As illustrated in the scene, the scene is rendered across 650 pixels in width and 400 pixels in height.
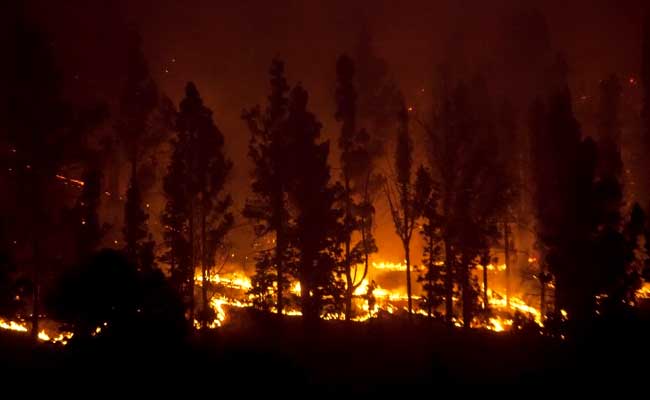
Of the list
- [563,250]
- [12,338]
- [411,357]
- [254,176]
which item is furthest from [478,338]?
[12,338]

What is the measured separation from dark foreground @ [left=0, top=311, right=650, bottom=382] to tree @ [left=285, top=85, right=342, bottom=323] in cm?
199

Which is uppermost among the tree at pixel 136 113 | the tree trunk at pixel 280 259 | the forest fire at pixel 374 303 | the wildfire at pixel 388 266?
the tree at pixel 136 113

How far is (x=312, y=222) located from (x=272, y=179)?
363 cm

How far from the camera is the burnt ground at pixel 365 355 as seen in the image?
29.6 ft

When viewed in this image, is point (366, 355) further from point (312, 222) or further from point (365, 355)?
point (312, 222)

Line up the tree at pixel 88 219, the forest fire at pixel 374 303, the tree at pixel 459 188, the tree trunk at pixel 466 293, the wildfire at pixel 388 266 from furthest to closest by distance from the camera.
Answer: the wildfire at pixel 388 266, the forest fire at pixel 374 303, the tree trunk at pixel 466 293, the tree at pixel 459 188, the tree at pixel 88 219

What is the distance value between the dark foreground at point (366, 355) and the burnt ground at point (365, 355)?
21mm

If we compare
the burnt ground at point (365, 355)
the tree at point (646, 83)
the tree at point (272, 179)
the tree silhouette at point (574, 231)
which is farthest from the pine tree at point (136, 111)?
the tree at point (646, 83)

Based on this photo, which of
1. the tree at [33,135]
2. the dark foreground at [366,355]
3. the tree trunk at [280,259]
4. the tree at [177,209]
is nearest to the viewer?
the dark foreground at [366,355]

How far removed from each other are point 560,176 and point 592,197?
148cm

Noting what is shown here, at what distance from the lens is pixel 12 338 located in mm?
17500

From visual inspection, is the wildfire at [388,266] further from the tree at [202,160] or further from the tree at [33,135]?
the tree at [33,135]

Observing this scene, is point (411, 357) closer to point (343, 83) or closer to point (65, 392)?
point (65, 392)

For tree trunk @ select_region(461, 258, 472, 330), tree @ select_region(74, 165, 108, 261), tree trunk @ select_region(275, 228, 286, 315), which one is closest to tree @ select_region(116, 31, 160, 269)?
tree @ select_region(74, 165, 108, 261)
